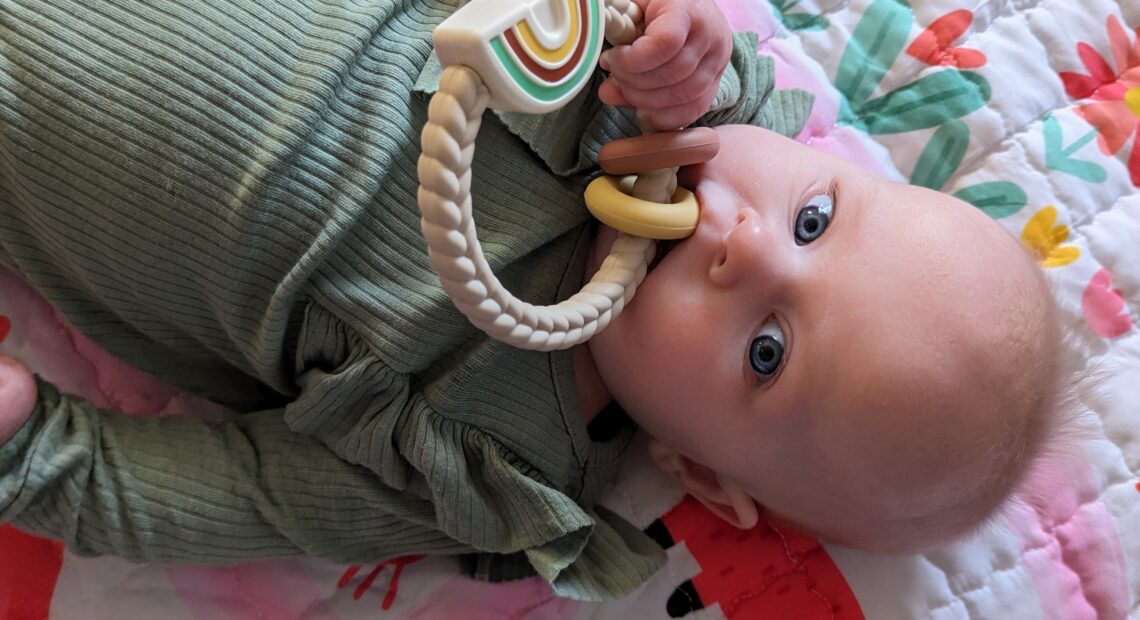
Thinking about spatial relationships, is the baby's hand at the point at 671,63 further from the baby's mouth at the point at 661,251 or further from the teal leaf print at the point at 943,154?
the teal leaf print at the point at 943,154

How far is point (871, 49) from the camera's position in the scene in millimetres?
1062

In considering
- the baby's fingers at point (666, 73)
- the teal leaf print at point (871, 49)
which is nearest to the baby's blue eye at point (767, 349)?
the baby's fingers at point (666, 73)

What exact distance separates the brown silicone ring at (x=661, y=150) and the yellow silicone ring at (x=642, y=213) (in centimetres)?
2

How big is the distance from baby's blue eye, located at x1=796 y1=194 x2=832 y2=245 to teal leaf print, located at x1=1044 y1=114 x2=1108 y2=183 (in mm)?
425

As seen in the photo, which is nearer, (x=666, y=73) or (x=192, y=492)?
(x=666, y=73)

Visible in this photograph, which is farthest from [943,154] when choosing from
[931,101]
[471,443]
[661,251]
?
[471,443]

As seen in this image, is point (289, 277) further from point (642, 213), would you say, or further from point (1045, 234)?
point (1045, 234)

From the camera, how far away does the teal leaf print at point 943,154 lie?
3.37 feet

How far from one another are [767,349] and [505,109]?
346mm

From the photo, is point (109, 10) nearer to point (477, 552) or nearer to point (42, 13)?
point (42, 13)

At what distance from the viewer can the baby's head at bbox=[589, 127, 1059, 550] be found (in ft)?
2.34

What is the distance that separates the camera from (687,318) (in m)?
0.75

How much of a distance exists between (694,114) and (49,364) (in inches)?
27.4

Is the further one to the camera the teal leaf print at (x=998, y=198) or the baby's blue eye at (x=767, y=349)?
the teal leaf print at (x=998, y=198)
